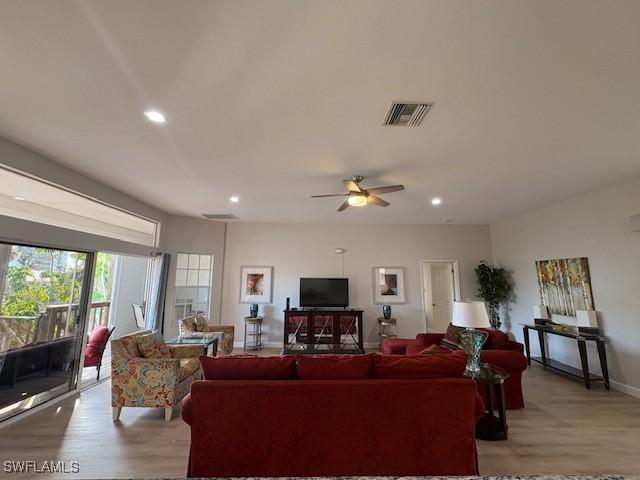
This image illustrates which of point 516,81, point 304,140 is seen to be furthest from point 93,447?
point 516,81

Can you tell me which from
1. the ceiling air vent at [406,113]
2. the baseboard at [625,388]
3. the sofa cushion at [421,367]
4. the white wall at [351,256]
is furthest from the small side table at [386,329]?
the ceiling air vent at [406,113]

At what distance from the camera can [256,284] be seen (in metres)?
6.71

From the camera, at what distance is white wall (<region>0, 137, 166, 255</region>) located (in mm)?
2939

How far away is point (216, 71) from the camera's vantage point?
189 centimetres

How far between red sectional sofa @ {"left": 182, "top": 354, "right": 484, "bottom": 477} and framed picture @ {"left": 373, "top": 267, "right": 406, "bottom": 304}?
470 centimetres

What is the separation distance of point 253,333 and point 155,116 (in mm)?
5086

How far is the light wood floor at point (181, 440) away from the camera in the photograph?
2309 millimetres

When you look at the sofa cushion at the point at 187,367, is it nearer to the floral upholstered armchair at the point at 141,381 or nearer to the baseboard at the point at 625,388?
the floral upholstered armchair at the point at 141,381

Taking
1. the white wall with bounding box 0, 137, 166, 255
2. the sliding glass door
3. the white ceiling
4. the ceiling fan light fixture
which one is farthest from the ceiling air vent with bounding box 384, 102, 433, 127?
the sliding glass door

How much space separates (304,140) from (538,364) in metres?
5.74

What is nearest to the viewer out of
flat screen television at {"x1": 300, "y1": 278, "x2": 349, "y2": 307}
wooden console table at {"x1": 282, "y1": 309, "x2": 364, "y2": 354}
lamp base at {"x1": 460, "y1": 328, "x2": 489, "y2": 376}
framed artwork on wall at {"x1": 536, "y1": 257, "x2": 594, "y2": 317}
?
lamp base at {"x1": 460, "y1": 328, "x2": 489, "y2": 376}

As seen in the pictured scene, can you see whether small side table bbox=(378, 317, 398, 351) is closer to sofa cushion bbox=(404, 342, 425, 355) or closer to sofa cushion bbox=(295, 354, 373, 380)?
sofa cushion bbox=(404, 342, 425, 355)

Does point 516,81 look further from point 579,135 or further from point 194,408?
point 194,408

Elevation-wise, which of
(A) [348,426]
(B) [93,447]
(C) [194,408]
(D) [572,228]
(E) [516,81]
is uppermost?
(E) [516,81]
